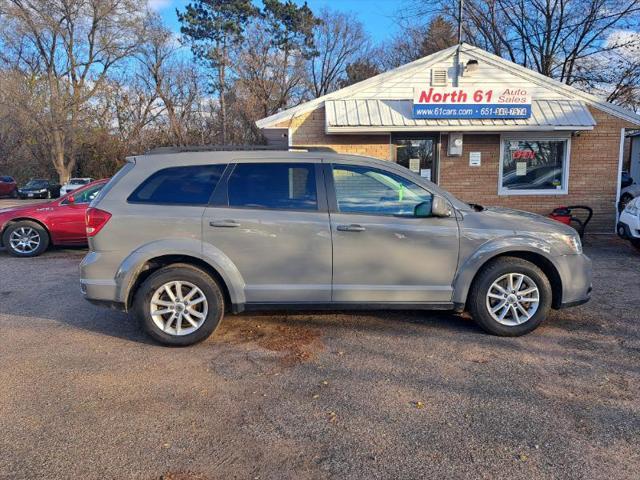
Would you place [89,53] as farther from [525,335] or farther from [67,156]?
[525,335]

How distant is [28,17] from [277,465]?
40048mm

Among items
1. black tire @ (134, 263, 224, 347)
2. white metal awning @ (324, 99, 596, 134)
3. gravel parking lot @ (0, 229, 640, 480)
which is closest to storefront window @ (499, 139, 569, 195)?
white metal awning @ (324, 99, 596, 134)

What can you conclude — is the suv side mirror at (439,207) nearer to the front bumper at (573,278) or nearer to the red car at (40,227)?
the front bumper at (573,278)

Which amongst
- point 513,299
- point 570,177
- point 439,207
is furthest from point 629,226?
point 439,207

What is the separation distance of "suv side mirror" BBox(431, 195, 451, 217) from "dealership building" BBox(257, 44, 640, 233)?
6329 millimetres

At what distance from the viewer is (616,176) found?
1124cm

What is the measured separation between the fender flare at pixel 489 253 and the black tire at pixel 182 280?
224 centimetres

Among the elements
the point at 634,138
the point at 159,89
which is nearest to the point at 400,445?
the point at 634,138

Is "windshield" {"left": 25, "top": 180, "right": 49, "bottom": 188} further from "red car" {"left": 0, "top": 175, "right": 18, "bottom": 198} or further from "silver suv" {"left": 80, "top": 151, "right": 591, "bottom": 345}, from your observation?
"silver suv" {"left": 80, "top": 151, "right": 591, "bottom": 345}

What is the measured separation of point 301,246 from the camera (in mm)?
4453

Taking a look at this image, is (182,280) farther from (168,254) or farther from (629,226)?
(629,226)

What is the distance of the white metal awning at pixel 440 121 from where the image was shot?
10.4m

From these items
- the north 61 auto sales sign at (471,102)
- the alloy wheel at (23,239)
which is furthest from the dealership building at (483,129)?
the alloy wheel at (23,239)

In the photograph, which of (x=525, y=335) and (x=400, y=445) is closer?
(x=400, y=445)
